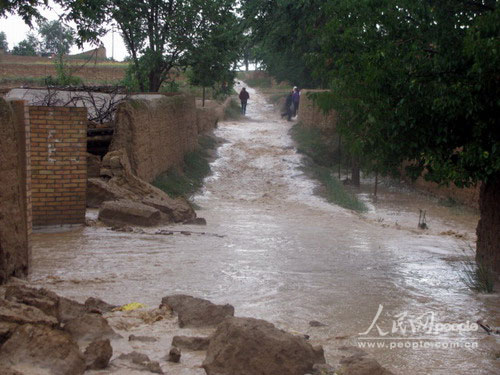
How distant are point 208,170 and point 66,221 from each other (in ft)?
37.2

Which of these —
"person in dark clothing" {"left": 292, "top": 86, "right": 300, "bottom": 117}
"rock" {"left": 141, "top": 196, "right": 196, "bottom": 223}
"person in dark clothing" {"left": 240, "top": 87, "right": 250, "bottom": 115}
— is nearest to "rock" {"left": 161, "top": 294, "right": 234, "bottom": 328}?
"rock" {"left": 141, "top": 196, "right": 196, "bottom": 223}

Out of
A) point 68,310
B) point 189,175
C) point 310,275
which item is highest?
point 68,310

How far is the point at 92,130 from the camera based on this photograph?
13.0 meters

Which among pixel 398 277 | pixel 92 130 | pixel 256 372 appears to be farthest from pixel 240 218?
pixel 256 372

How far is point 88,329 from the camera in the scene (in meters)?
4.73

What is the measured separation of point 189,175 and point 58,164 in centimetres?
953

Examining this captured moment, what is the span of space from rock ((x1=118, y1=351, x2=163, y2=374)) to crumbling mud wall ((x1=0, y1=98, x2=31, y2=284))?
97.1 inches

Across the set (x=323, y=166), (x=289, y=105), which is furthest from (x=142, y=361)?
(x=289, y=105)

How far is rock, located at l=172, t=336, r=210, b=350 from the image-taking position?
4.76 metres

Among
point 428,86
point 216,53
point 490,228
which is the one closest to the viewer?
point 428,86

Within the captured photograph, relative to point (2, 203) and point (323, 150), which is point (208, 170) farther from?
point (2, 203)

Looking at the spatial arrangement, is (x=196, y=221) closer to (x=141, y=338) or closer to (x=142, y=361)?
(x=141, y=338)

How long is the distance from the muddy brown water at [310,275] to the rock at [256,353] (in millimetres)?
242

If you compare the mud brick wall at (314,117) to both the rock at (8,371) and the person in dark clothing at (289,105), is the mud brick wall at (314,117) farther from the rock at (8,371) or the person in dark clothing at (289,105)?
the rock at (8,371)
